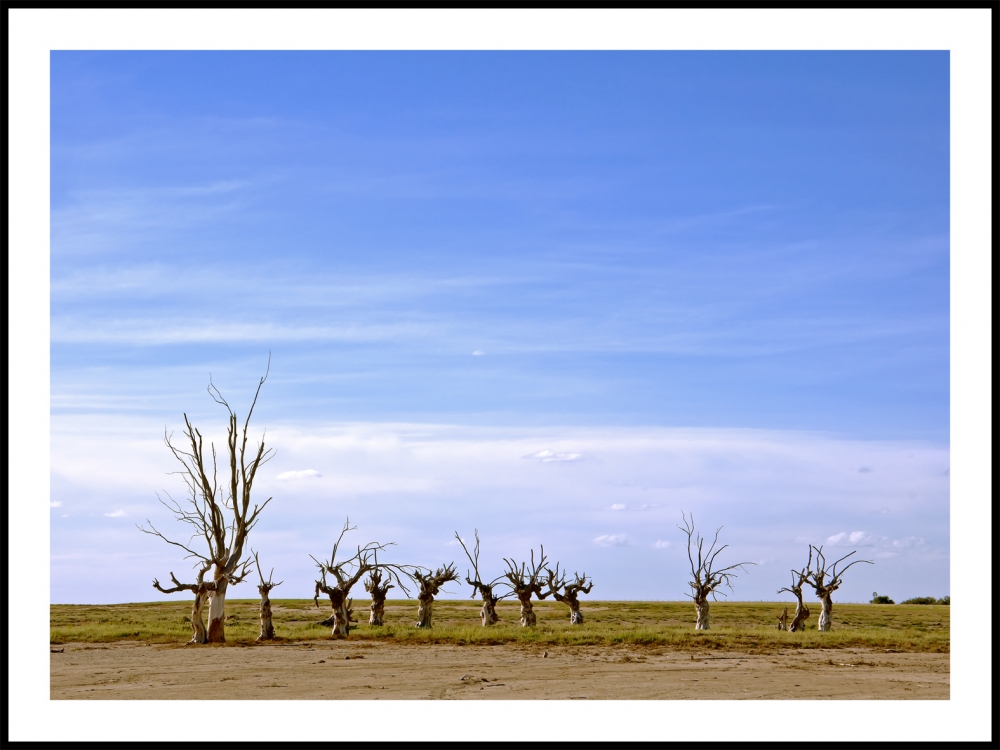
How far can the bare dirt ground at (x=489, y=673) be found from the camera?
1562 cm

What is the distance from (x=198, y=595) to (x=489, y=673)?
486 inches

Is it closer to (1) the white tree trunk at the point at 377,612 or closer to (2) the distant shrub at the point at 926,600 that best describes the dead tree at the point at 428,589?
(1) the white tree trunk at the point at 377,612

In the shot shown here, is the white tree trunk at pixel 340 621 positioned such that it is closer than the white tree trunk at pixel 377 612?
Yes

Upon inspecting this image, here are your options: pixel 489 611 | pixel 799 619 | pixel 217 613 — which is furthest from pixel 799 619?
pixel 217 613

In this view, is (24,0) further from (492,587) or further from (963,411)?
(492,587)

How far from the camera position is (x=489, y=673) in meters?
18.4

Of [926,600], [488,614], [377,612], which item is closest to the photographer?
[488,614]

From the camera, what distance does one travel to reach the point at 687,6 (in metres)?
12.1

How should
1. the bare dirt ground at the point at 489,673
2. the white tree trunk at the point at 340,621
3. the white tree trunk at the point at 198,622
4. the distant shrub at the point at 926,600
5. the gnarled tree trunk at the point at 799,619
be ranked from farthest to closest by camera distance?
the distant shrub at the point at 926,600 → the gnarled tree trunk at the point at 799,619 → the white tree trunk at the point at 340,621 → the white tree trunk at the point at 198,622 → the bare dirt ground at the point at 489,673

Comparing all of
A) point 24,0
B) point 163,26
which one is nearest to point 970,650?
point 163,26

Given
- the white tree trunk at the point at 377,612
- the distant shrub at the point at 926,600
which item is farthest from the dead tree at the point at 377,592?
the distant shrub at the point at 926,600

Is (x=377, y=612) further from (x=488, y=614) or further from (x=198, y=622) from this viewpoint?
(x=198, y=622)

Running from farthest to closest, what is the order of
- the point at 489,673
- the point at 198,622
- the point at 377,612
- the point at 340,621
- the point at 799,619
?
the point at 377,612 < the point at 799,619 < the point at 340,621 < the point at 198,622 < the point at 489,673

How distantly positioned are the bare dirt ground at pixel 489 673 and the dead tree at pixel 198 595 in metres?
1.55
